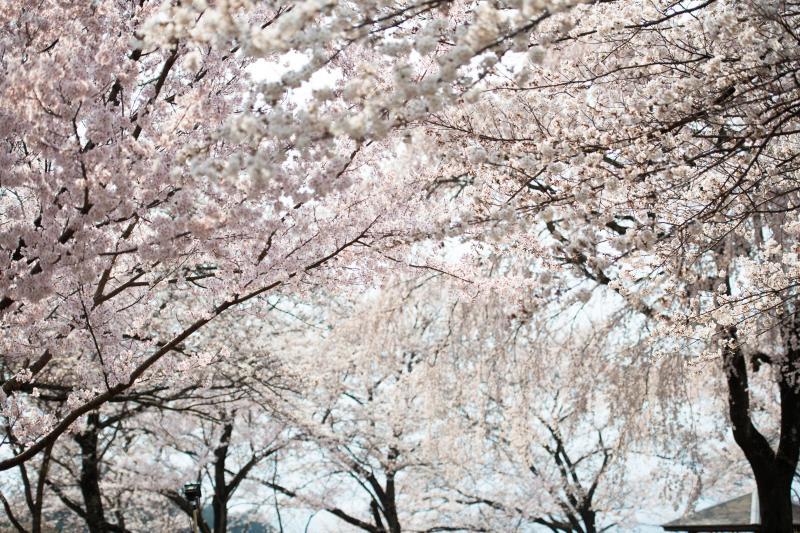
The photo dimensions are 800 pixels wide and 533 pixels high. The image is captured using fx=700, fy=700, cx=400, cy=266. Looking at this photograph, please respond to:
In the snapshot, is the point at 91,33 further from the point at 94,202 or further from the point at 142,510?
the point at 142,510

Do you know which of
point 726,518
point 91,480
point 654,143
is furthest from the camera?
point 91,480

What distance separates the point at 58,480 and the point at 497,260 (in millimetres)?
9791

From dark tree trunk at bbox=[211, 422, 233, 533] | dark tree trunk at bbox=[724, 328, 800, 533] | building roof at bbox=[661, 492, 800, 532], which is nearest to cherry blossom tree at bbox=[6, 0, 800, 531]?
dark tree trunk at bbox=[724, 328, 800, 533]

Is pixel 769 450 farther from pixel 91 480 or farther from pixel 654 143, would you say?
pixel 91 480

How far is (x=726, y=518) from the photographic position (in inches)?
314

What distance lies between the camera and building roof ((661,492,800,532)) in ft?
24.5

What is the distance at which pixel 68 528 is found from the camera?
16.7m

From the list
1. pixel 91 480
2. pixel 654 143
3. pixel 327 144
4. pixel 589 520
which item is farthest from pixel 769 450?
pixel 91 480

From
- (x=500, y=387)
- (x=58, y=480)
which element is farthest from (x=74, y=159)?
(x=58, y=480)

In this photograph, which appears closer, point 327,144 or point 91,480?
point 327,144

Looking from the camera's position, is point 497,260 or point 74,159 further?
point 497,260

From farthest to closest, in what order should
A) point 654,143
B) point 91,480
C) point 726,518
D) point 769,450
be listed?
point 91,480
point 726,518
point 769,450
point 654,143

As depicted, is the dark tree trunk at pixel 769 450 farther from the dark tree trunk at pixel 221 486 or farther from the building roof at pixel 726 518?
the dark tree trunk at pixel 221 486

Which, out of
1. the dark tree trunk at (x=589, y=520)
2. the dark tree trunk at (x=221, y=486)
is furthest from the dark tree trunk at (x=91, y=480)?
the dark tree trunk at (x=589, y=520)
